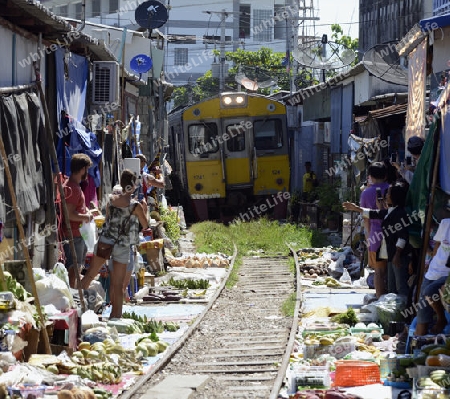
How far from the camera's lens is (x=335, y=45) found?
80.7 ft

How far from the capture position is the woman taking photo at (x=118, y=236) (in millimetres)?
10805

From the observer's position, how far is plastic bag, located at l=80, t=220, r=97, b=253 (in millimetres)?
11102

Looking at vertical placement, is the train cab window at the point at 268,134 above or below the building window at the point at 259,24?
below

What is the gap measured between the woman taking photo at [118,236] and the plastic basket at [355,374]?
3493 millimetres

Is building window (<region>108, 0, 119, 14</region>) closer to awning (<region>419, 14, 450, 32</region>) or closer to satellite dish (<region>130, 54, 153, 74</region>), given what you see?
satellite dish (<region>130, 54, 153, 74</region>)

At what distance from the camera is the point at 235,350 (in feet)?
32.9

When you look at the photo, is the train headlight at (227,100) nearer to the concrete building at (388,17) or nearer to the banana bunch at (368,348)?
the concrete building at (388,17)

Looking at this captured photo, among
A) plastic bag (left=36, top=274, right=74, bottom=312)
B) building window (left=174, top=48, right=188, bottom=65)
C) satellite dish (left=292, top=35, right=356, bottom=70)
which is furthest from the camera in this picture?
building window (left=174, top=48, right=188, bottom=65)

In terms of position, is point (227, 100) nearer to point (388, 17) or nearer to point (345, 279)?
point (345, 279)

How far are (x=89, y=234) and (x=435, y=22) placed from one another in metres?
4.70

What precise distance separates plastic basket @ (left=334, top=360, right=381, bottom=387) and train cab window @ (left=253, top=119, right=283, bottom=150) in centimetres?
1800

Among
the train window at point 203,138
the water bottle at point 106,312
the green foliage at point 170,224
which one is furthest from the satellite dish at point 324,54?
the water bottle at point 106,312

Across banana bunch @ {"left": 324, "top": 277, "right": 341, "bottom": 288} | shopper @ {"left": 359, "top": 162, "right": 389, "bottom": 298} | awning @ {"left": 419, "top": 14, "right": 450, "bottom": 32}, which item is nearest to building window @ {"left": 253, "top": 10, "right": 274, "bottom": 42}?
banana bunch @ {"left": 324, "top": 277, "right": 341, "bottom": 288}

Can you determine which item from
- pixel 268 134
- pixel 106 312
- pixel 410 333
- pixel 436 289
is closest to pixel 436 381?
pixel 436 289
